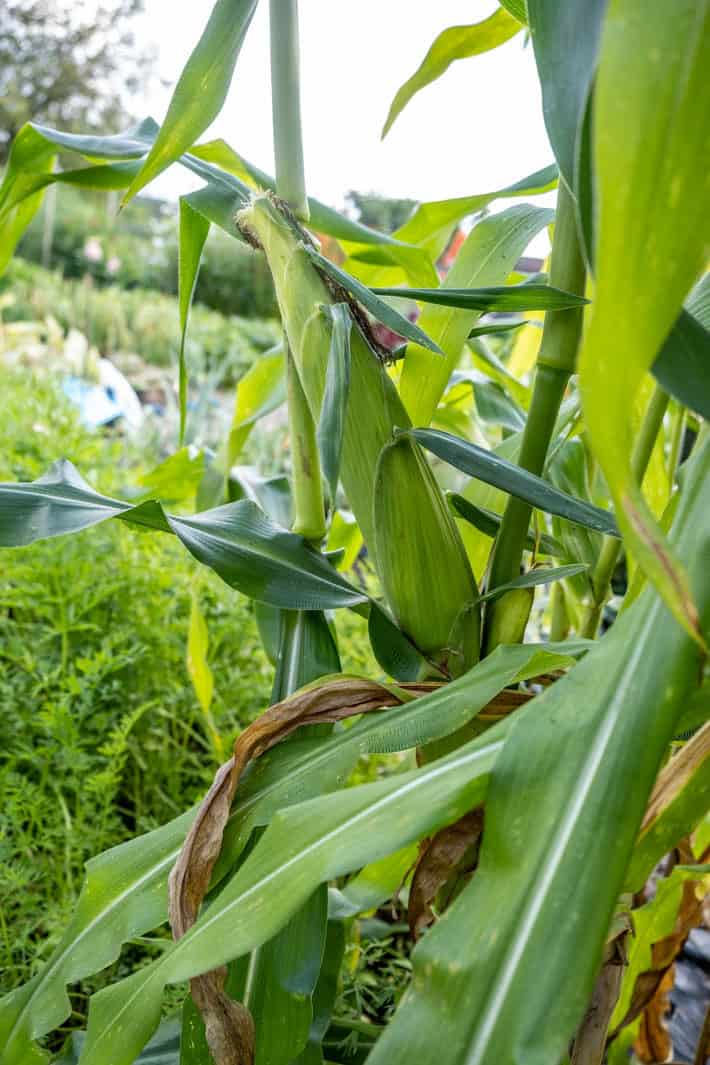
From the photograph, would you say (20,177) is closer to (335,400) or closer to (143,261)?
(335,400)

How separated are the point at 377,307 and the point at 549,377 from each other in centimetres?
11

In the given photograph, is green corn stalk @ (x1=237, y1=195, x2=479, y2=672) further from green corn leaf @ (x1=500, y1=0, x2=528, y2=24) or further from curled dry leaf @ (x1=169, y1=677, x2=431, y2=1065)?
green corn leaf @ (x1=500, y1=0, x2=528, y2=24)

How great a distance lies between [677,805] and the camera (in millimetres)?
376

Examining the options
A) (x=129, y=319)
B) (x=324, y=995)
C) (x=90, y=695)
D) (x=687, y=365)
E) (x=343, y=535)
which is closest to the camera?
(x=687, y=365)

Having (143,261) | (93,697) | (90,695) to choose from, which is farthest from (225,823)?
(143,261)

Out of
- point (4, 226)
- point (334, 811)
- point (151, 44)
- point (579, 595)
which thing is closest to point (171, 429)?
point (4, 226)

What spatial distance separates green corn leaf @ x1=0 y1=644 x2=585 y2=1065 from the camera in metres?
0.41

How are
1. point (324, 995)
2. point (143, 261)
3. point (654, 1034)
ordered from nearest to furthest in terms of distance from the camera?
point (324, 995) < point (654, 1034) < point (143, 261)

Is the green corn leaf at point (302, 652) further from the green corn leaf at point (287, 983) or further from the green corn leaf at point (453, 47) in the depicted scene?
the green corn leaf at point (453, 47)

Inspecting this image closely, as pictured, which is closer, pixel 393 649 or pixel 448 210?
pixel 393 649

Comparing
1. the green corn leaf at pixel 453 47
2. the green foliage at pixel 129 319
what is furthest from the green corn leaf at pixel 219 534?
the green foliage at pixel 129 319

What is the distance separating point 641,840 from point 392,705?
15 centimetres

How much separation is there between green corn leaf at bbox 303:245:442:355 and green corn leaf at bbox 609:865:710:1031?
31cm

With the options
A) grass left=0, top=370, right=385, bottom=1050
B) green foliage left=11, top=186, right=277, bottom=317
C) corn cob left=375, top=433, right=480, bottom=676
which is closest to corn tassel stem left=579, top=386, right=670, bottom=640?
corn cob left=375, top=433, right=480, bottom=676
